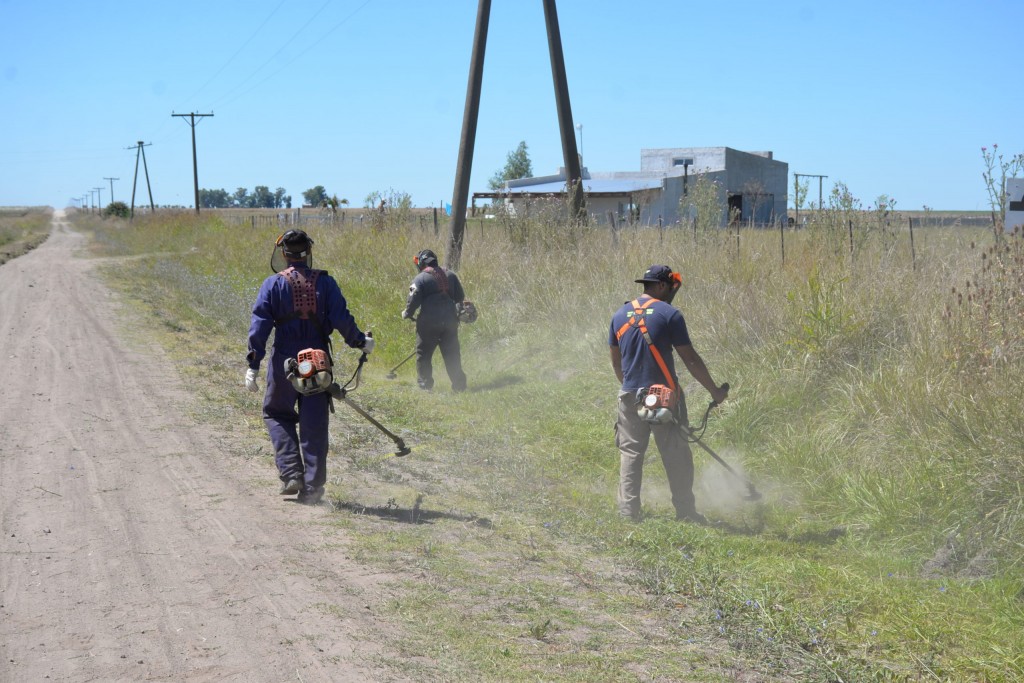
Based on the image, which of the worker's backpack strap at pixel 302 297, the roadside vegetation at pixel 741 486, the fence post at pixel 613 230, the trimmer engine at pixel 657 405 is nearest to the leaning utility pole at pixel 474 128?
the fence post at pixel 613 230

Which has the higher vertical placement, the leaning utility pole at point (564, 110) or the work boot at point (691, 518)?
the leaning utility pole at point (564, 110)

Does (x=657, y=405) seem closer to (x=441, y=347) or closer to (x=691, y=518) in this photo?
(x=691, y=518)

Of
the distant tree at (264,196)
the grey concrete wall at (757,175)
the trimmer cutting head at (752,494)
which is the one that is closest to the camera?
the trimmer cutting head at (752,494)

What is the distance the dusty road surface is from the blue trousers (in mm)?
244

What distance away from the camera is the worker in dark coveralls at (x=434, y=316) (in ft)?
37.7

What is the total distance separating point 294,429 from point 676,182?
142ft

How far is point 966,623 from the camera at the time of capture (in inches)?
191

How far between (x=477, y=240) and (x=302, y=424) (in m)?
9.99

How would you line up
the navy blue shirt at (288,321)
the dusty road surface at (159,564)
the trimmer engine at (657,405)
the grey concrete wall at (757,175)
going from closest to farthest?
the dusty road surface at (159,564), the trimmer engine at (657,405), the navy blue shirt at (288,321), the grey concrete wall at (757,175)

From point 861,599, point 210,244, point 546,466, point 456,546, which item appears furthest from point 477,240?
point 210,244

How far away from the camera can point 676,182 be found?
4812cm

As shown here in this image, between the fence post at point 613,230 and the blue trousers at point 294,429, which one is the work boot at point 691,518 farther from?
the fence post at point 613,230

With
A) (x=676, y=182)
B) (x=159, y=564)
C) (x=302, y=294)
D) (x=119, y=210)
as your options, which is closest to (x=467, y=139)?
(x=302, y=294)

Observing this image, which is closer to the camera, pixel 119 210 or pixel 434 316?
pixel 434 316
